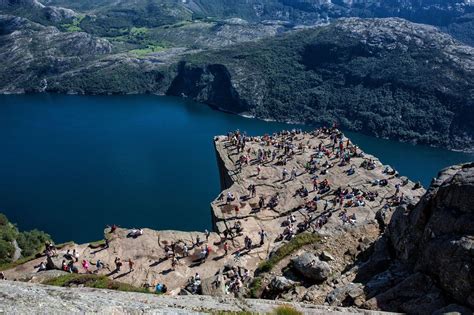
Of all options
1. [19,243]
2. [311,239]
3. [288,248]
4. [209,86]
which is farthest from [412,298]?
[209,86]

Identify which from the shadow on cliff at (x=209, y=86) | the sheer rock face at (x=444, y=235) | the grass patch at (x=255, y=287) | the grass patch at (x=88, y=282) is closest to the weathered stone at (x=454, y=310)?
the sheer rock face at (x=444, y=235)

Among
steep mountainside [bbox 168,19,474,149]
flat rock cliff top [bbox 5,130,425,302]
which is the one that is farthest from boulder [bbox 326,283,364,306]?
steep mountainside [bbox 168,19,474,149]

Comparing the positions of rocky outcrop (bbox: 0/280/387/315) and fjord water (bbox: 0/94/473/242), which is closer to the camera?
rocky outcrop (bbox: 0/280/387/315)

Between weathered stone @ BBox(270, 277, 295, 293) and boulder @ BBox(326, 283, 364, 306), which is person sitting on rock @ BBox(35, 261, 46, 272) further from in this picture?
boulder @ BBox(326, 283, 364, 306)

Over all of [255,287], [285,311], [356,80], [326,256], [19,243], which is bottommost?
[19,243]

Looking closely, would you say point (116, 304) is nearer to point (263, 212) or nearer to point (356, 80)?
point (263, 212)

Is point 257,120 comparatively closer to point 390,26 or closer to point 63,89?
point 390,26
